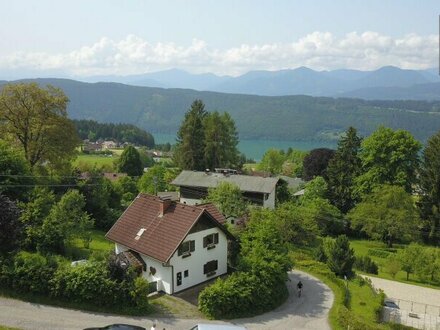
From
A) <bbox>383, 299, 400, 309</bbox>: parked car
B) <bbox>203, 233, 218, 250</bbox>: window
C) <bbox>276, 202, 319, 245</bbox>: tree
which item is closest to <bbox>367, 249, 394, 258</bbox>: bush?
<bbox>276, 202, 319, 245</bbox>: tree

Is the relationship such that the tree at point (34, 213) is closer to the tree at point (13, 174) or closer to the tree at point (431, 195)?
the tree at point (13, 174)

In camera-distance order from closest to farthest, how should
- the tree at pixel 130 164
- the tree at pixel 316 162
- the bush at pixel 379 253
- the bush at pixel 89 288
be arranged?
the bush at pixel 89 288 → the bush at pixel 379 253 → the tree at pixel 316 162 → the tree at pixel 130 164

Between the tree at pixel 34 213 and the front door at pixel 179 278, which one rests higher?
the tree at pixel 34 213

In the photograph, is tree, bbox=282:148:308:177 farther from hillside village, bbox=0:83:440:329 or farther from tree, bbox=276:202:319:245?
tree, bbox=276:202:319:245

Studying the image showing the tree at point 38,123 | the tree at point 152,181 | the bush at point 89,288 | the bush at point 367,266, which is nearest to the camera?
the bush at point 89,288

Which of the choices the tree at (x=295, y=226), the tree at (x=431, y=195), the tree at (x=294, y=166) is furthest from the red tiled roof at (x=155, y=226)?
the tree at (x=294, y=166)

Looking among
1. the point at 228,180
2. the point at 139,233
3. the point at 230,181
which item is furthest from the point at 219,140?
the point at 139,233

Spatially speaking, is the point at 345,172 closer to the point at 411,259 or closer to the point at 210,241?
the point at 411,259
